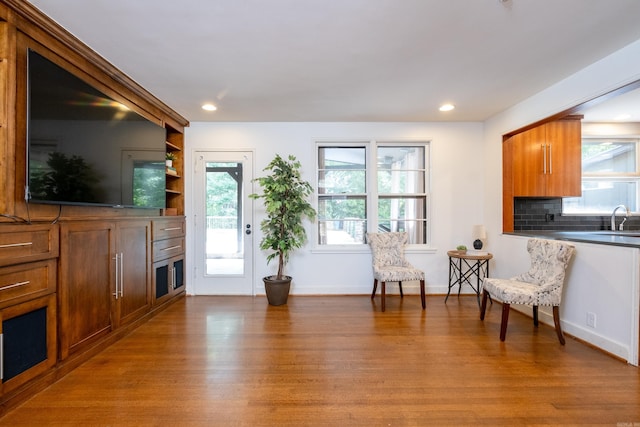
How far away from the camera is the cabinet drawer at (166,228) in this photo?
3.42 meters

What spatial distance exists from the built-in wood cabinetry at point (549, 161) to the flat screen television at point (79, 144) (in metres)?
4.20

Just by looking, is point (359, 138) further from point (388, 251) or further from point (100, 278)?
point (100, 278)

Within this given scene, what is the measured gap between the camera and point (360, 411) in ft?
5.88

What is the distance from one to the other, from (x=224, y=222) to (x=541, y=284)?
3.71 metres

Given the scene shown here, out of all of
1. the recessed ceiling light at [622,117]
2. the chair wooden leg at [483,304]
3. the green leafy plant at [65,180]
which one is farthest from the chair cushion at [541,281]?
the green leafy plant at [65,180]

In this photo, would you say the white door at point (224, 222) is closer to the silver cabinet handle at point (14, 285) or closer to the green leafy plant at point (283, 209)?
the green leafy plant at point (283, 209)

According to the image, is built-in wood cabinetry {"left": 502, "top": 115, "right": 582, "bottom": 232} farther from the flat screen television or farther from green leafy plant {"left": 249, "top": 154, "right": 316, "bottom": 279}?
the flat screen television

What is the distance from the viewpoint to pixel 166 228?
3705 millimetres

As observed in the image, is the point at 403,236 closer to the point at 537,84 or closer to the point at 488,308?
the point at 488,308

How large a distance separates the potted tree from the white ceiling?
35.7 inches

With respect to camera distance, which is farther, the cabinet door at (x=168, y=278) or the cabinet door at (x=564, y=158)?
the cabinet door at (x=564, y=158)

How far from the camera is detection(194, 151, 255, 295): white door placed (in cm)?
434

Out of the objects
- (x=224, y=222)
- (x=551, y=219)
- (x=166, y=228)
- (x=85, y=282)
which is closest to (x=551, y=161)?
(x=551, y=219)

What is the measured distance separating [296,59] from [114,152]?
67.7 inches
